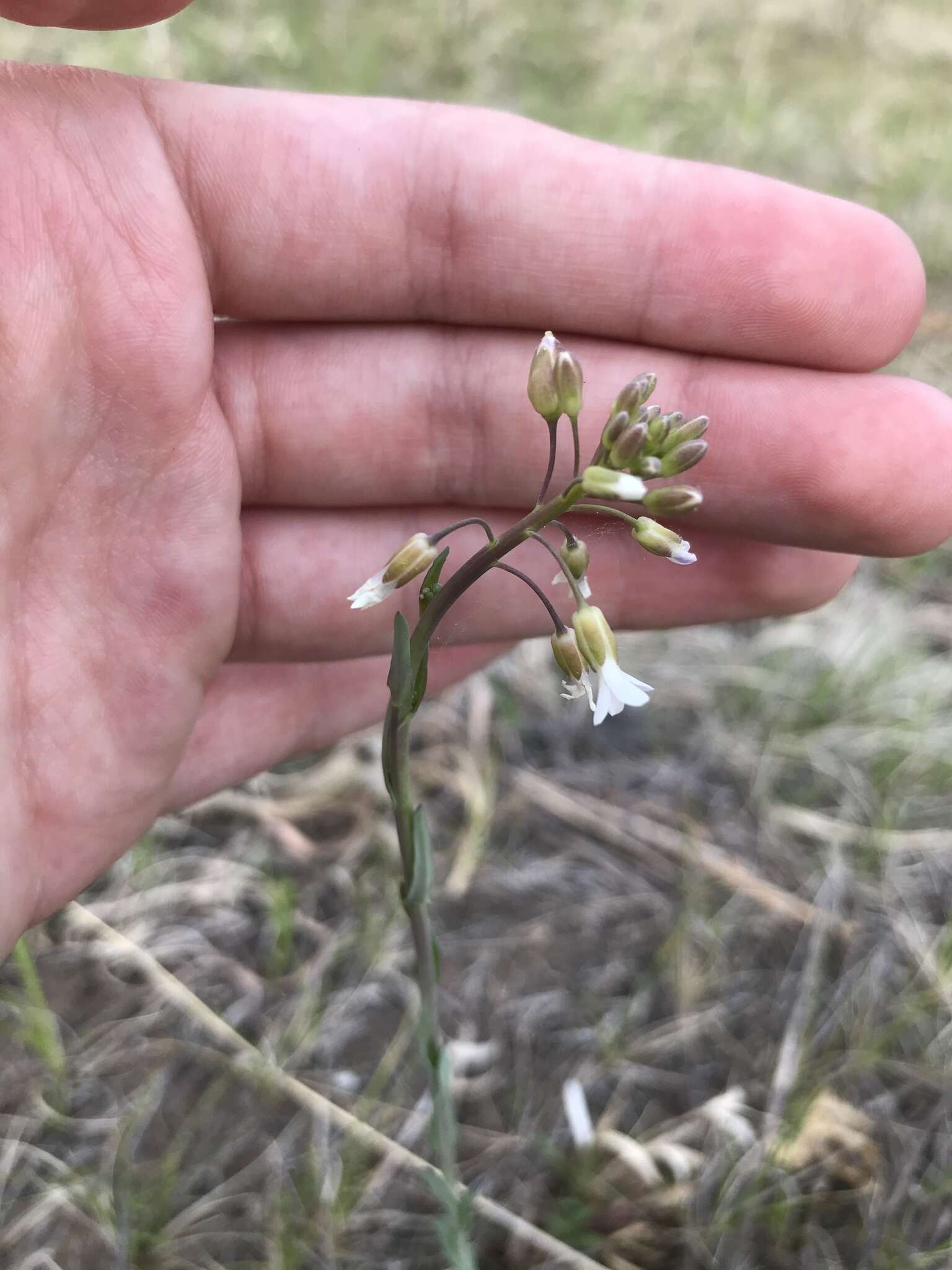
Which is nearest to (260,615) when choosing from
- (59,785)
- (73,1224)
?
(59,785)

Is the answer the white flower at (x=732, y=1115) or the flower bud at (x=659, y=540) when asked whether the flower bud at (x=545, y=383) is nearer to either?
the flower bud at (x=659, y=540)

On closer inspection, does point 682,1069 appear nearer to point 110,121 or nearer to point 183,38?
point 110,121

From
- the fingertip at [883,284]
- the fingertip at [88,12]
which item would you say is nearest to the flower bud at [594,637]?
the fingertip at [883,284]

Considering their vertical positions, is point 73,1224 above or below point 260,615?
below

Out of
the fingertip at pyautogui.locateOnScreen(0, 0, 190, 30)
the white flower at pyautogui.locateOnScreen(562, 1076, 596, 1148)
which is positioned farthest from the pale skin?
the white flower at pyautogui.locateOnScreen(562, 1076, 596, 1148)

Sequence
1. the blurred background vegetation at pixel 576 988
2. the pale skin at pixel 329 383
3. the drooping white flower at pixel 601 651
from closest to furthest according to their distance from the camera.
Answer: the drooping white flower at pixel 601 651, the pale skin at pixel 329 383, the blurred background vegetation at pixel 576 988

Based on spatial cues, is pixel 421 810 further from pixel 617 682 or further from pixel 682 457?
pixel 682 457
